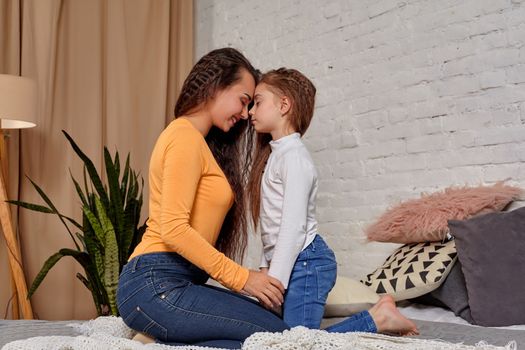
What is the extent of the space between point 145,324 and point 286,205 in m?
0.46

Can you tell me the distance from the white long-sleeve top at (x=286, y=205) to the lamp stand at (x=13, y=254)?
174 cm

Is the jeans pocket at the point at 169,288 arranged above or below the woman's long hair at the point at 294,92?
below

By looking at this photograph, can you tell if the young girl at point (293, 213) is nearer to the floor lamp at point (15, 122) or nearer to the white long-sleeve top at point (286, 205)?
the white long-sleeve top at point (286, 205)

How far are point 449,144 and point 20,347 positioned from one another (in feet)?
6.61

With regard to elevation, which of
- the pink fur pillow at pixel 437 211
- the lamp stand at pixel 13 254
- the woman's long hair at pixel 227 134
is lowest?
the lamp stand at pixel 13 254

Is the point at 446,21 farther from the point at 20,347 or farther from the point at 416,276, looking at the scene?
the point at 20,347

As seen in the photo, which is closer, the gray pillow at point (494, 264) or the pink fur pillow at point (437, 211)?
the gray pillow at point (494, 264)

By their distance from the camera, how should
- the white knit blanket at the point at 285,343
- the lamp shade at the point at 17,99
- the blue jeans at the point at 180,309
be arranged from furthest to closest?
the lamp shade at the point at 17,99
the blue jeans at the point at 180,309
the white knit blanket at the point at 285,343

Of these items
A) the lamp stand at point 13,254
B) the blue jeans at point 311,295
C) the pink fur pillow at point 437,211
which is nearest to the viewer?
the blue jeans at point 311,295

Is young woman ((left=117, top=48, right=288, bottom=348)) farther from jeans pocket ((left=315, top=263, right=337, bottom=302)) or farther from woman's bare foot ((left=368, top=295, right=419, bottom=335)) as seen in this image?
woman's bare foot ((left=368, top=295, right=419, bottom=335))

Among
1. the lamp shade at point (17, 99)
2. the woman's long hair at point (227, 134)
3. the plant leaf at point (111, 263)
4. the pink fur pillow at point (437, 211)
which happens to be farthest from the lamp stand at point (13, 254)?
the pink fur pillow at point (437, 211)

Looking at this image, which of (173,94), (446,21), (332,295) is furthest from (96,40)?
(332,295)

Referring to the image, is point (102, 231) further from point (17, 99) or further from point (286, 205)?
point (286, 205)

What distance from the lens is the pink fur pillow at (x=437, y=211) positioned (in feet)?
7.95
